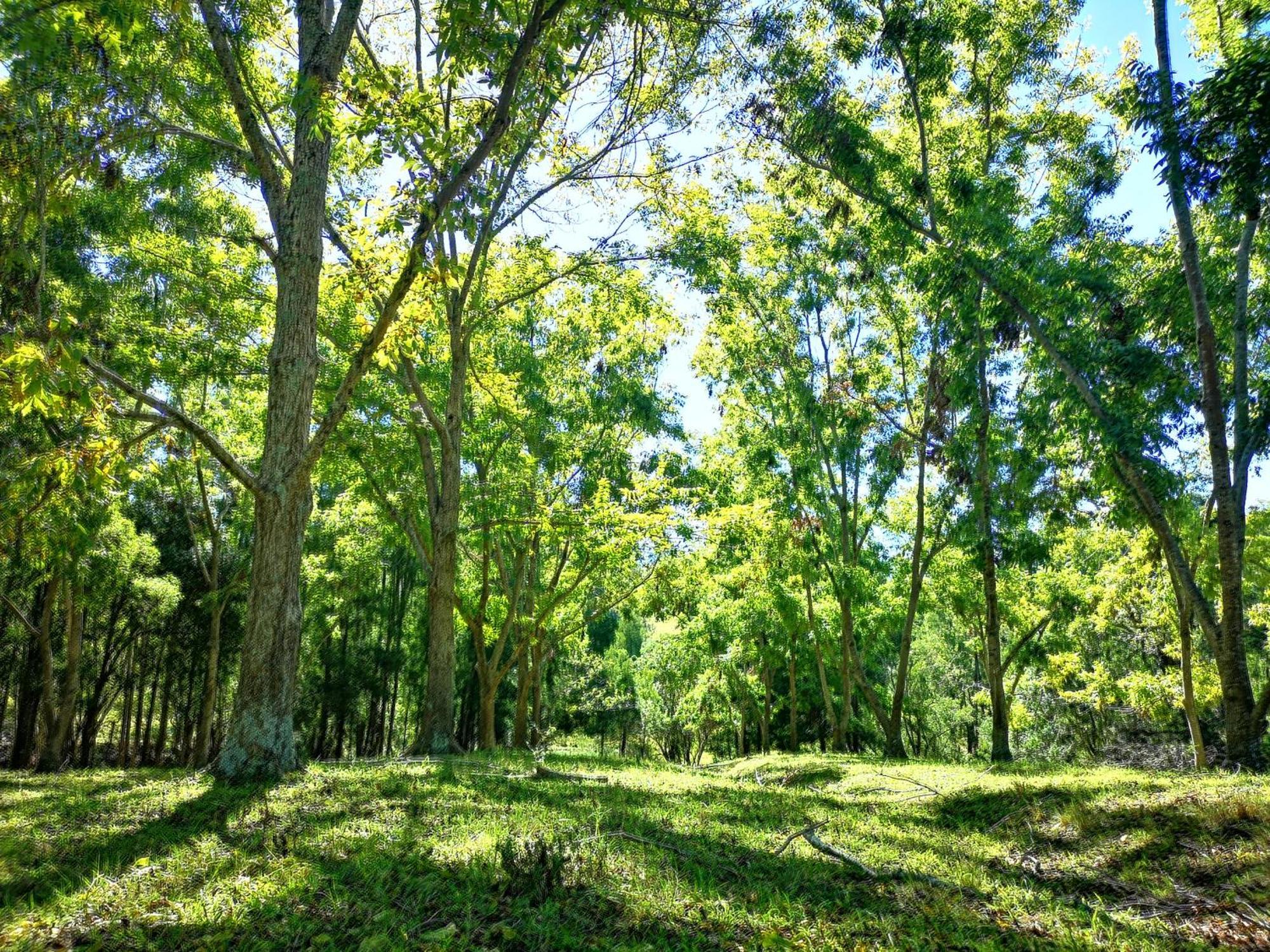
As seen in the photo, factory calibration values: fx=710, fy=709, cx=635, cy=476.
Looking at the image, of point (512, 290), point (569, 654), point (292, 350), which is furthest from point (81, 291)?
point (569, 654)

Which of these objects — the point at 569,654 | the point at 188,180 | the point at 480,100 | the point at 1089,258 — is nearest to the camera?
the point at 480,100

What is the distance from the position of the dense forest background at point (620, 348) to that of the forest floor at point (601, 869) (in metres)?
1.83

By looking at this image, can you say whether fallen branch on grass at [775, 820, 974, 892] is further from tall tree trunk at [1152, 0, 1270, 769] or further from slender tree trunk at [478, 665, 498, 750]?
slender tree trunk at [478, 665, 498, 750]

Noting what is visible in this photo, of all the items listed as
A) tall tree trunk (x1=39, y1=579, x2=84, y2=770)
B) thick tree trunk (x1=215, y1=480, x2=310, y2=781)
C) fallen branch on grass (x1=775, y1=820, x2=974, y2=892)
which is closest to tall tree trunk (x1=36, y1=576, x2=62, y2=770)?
tall tree trunk (x1=39, y1=579, x2=84, y2=770)

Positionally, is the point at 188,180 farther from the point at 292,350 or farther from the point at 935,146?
the point at 935,146

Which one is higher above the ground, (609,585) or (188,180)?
(188,180)

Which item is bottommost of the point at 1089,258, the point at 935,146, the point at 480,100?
the point at 480,100

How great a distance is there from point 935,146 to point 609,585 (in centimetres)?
1301

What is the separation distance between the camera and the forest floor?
2.97 m

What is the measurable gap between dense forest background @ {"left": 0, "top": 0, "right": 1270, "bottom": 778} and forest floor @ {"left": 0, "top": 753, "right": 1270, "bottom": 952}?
183 cm

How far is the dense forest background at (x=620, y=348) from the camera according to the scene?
564 centimetres

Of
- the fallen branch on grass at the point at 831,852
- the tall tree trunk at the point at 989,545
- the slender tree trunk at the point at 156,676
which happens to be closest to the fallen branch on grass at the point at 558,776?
the fallen branch on grass at the point at 831,852

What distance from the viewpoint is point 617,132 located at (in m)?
10.6

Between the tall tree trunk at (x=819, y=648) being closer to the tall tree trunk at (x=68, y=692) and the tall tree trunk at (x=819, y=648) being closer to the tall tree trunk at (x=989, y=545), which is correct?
the tall tree trunk at (x=989, y=545)
